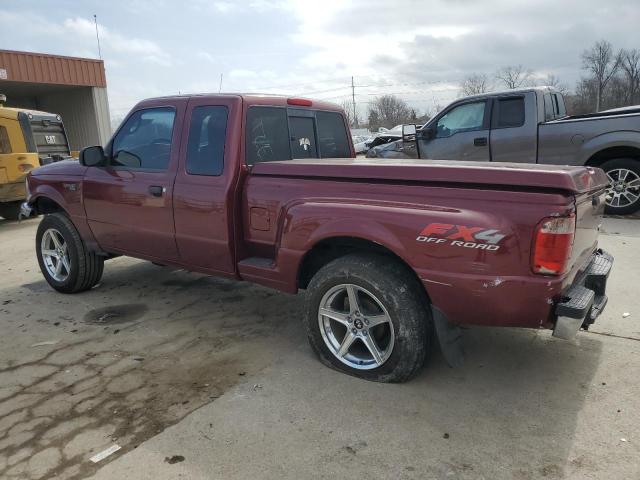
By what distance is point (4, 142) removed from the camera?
442 inches

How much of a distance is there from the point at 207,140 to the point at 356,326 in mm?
1883

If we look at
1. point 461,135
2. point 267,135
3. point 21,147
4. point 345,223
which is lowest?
point 345,223

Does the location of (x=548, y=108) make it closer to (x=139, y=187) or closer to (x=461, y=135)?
(x=461, y=135)

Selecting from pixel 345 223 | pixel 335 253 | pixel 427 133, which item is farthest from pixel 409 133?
pixel 345 223

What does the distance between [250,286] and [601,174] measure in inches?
135

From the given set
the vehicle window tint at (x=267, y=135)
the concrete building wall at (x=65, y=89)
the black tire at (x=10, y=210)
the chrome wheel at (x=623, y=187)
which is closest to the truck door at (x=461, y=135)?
the chrome wheel at (x=623, y=187)

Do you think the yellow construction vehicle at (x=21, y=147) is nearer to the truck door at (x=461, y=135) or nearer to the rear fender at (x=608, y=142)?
the truck door at (x=461, y=135)

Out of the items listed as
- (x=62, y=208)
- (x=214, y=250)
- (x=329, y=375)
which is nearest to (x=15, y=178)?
(x=62, y=208)

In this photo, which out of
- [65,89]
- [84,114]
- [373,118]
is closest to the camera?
[65,89]

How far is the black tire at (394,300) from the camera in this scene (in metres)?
3.01

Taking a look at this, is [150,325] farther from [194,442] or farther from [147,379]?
[194,442]

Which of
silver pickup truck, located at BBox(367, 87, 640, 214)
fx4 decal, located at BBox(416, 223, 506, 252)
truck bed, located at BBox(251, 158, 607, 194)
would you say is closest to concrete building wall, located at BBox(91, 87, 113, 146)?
silver pickup truck, located at BBox(367, 87, 640, 214)

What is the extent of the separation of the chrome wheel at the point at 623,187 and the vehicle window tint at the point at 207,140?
6.11 meters

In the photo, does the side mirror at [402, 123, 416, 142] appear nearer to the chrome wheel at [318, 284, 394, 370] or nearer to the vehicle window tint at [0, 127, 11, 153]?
the chrome wheel at [318, 284, 394, 370]
